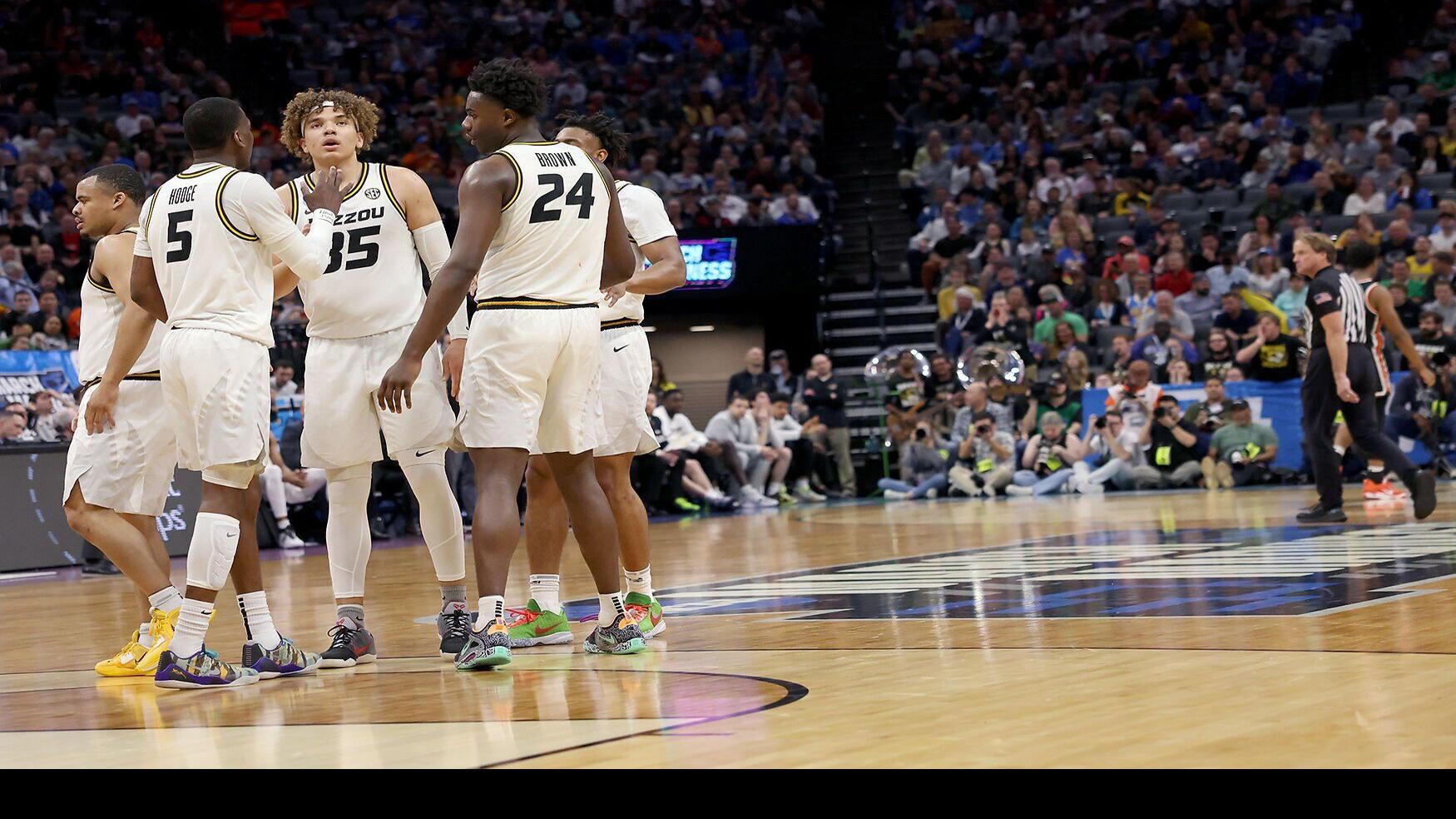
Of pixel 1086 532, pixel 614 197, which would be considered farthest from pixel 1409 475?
pixel 614 197

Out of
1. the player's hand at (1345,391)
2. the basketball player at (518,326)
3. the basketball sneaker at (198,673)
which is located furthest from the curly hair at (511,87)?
the player's hand at (1345,391)

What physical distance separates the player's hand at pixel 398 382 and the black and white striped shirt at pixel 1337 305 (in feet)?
21.7

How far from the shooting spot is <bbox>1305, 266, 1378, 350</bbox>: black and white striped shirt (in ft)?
33.0

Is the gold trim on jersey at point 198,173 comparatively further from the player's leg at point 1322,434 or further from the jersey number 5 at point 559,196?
the player's leg at point 1322,434

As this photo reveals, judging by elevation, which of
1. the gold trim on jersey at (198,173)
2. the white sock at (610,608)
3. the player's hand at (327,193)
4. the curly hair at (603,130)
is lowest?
the white sock at (610,608)

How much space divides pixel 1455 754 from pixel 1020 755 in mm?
780

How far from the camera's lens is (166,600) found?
593cm

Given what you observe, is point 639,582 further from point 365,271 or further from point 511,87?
point 511,87

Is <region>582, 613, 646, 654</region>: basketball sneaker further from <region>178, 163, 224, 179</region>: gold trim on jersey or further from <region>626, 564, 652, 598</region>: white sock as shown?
<region>178, 163, 224, 179</region>: gold trim on jersey

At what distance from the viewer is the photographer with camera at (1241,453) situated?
50.6 ft

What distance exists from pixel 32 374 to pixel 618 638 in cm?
1071

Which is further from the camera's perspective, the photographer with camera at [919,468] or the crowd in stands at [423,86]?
the crowd in stands at [423,86]

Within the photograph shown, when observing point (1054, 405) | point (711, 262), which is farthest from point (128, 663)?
point (711, 262)

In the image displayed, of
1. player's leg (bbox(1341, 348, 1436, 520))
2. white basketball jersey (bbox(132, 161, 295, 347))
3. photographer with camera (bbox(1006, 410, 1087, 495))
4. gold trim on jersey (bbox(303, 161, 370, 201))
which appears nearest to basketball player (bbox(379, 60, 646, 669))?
gold trim on jersey (bbox(303, 161, 370, 201))
